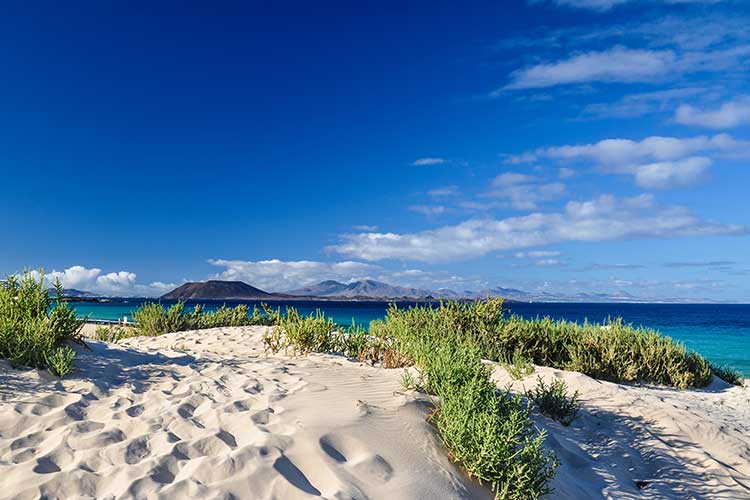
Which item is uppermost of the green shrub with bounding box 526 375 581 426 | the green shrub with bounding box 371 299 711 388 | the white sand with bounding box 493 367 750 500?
the green shrub with bounding box 371 299 711 388

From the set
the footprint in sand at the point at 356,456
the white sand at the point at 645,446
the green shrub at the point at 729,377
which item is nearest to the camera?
the footprint in sand at the point at 356,456

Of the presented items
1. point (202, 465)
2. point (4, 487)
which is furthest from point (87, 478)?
point (202, 465)

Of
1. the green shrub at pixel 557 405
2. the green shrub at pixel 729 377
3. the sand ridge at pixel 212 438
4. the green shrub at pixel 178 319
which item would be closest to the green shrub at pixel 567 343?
the green shrub at pixel 729 377

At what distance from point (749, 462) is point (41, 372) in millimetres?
8014

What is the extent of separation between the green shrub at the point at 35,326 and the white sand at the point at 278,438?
8.6 inches

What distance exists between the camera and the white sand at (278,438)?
3.33 m

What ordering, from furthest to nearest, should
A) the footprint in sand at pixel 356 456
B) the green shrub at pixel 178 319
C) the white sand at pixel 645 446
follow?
the green shrub at pixel 178 319, the white sand at pixel 645 446, the footprint in sand at pixel 356 456

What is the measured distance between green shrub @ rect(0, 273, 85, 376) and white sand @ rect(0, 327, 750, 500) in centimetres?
22

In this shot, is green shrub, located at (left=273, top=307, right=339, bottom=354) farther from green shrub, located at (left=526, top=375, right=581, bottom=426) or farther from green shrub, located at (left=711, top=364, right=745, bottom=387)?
green shrub, located at (left=711, top=364, right=745, bottom=387)

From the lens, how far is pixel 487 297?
450 inches

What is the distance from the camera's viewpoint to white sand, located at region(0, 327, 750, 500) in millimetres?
3326

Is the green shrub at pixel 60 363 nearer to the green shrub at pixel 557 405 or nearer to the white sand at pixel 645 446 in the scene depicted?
the white sand at pixel 645 446

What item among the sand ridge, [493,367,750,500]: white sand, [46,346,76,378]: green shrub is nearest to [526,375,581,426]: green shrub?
[493,367,750,500]: white sand

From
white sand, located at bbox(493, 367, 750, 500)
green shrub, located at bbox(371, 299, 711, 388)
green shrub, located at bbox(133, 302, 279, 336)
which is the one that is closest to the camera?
white sand, located at bbox(493, 367, 750, 500)
